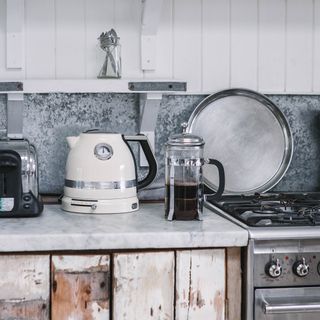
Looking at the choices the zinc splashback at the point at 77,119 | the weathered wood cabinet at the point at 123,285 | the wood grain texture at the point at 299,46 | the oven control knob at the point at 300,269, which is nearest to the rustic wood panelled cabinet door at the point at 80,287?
the weathered wood cabinet at the point at 123,285

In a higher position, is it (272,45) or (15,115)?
(272,45)

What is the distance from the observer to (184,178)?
1.80m

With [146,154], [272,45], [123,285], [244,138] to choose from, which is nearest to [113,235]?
[123,285]

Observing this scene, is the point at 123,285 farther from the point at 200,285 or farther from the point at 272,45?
the point at 272,45

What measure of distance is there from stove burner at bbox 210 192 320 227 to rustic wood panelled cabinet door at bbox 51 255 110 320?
449 mm

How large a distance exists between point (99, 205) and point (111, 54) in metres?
0.60

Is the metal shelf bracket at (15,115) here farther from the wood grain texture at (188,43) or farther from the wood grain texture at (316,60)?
the wood grain texture at (316,60)

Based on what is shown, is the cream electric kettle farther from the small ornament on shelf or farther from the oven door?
the oven door

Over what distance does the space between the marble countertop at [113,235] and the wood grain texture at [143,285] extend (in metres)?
0.04

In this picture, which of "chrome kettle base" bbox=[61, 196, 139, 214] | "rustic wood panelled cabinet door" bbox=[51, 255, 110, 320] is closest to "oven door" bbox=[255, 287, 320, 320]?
"rustic wood panelled cabinet door" bbox=[51, 255, 110, 320]

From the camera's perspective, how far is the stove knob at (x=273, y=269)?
62.4 inches

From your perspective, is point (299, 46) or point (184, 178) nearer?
point (184, 178)

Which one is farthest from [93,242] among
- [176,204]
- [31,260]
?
[176,204]

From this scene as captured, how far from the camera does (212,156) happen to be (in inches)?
89.6
